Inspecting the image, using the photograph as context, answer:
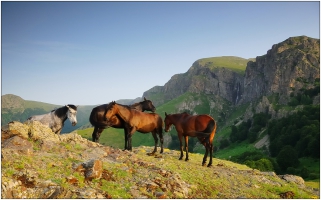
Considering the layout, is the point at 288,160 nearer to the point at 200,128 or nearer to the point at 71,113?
the point at 200,128

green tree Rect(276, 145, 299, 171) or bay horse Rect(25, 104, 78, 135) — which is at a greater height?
bay horse Rect(25, 104, 78, 135)

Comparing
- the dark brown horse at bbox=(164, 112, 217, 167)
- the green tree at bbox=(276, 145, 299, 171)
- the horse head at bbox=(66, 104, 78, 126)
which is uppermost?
the horse head at bbox=(66, 104, 78, 126)

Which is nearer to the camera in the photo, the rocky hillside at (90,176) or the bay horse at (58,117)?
the rocky hillside at (90,176)

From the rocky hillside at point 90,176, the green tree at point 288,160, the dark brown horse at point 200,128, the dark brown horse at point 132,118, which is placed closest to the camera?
the rocky hillside at point 90,176

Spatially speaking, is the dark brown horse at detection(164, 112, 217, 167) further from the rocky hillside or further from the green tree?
the green tree

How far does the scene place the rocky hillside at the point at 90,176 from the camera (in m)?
10.8

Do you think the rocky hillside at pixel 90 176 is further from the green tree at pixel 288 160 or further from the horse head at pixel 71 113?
the green tree at pixel 288 160

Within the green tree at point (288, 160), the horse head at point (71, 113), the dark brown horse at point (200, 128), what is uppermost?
the horse head at point (71, 113)

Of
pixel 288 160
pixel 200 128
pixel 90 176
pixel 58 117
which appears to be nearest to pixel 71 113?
pixel 58 117

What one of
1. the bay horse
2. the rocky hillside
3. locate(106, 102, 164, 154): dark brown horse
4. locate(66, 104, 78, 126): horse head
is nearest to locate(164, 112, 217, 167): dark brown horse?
locate(106, 102, 164, 154): dark brown horse

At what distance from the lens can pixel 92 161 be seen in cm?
1284

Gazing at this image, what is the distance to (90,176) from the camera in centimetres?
1209

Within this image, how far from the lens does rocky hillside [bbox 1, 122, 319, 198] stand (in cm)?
1080

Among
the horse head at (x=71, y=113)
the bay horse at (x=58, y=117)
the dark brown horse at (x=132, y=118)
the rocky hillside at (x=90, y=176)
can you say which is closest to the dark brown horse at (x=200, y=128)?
the dark brown horse at (x=132, y=118)
